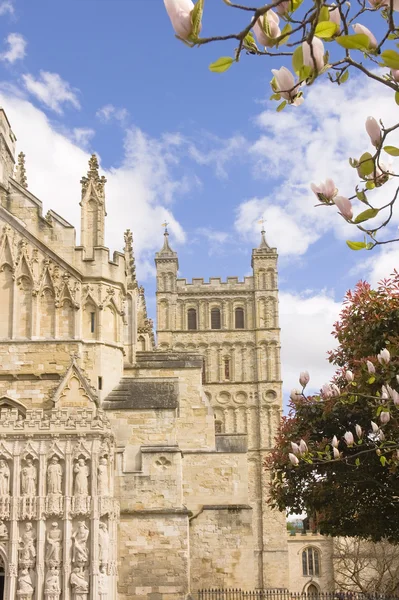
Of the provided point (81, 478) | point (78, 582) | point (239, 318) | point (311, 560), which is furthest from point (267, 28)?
point (239, 318)

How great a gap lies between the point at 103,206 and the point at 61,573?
1187 cm

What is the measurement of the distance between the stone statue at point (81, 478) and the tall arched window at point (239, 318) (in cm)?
5109

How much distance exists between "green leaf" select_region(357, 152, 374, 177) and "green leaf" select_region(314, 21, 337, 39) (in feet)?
3.07

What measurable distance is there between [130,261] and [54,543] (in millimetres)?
15898

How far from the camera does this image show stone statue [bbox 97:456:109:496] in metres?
20.0

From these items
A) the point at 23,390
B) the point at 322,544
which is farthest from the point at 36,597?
the point at 322,544

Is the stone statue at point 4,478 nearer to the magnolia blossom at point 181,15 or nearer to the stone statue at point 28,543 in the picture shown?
the stone statue at point 28,543

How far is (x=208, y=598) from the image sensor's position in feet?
80.0

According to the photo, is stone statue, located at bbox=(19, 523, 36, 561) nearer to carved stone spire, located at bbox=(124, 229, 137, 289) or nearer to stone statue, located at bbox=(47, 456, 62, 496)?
stone statue, located at bbox=(47, 456, 62, 496)

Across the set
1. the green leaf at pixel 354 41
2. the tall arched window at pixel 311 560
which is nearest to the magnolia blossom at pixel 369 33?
the green leaf at pixel 354 41

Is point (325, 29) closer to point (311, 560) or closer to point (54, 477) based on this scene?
point (54, 477)

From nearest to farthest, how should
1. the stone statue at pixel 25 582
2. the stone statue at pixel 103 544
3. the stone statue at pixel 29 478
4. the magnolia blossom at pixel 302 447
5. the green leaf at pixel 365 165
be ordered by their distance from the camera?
1. the green leaf at pixel 365 165
2. the magnolia blossom at pixel 302 447
3. the stone statue at pixel 25 582
4. the stone statue at pixel 103 544
5. the stone statue at pixel 29 478

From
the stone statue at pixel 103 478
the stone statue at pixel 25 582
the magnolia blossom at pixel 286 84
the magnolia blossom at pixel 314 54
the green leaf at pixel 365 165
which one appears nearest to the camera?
the magnolia blossom at pixel 314 54

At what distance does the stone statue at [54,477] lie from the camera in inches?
780
